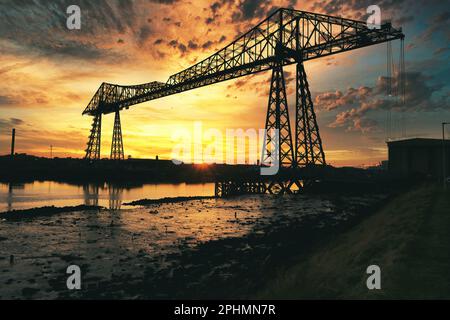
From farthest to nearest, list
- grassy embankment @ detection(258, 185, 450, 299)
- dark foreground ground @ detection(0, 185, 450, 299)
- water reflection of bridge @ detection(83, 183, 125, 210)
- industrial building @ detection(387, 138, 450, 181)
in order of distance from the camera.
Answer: industrial building @ detection(387, 138, 450, 181) → water reflection of bridge @ detection(83, 183, 125, 210) → dark foreground ground @ detection(0, 185, 450, 299) → grassy embankment @ detection(258, 185, 450, 299)

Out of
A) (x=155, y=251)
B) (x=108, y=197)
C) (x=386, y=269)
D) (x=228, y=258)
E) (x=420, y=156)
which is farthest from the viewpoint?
(x=420, y=156)

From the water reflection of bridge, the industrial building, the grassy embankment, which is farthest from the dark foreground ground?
the industrial building

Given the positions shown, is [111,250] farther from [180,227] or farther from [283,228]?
[283,228]

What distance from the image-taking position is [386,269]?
8992mm

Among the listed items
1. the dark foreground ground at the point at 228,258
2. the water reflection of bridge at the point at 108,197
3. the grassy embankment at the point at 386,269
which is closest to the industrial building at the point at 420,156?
the dark foreground ground at the point at 228,258

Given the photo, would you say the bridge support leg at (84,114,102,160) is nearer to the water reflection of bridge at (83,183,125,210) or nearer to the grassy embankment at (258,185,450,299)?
the water reflection of bridge at (83,183,125,210)

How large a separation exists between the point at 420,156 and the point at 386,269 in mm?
66490

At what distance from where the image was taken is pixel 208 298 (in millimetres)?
10461

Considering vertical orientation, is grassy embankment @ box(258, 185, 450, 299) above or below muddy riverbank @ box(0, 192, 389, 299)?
above

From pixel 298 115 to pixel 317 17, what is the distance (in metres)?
14.2

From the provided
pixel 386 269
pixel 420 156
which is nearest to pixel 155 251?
pixel 386 269

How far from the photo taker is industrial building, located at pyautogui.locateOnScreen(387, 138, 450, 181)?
202ft

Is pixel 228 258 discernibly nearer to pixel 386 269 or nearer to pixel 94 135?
pixel 386 269

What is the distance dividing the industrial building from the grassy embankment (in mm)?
54964
